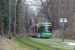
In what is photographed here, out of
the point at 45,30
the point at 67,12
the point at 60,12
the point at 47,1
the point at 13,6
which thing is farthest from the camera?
the point at 13,6

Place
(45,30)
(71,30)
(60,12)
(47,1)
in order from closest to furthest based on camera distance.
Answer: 1. (71,30)
2. (45,30)
3. (60,12)
4. (47,1)

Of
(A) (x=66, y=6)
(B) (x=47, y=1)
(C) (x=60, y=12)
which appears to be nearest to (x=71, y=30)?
(A) (x=66, y=6)

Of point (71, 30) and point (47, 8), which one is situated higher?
point (47, 8)

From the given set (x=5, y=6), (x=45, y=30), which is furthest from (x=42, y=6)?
(x=45, y=30)

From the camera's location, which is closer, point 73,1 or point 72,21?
point 72,21

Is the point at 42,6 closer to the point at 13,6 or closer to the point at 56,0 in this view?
the point at 56,0

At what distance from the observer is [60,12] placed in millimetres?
43875

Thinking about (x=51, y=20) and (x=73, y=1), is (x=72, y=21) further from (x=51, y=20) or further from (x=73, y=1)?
(x=51, y=20)

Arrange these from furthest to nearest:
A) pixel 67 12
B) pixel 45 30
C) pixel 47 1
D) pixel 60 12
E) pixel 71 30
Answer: pixel 47 1
pixel 60 12
pixel 67 12
pixel 45 30
pixel 71 30

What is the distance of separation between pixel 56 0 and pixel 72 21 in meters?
16.2

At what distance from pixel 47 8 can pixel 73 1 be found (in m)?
11.9

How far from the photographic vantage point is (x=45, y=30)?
33250mm

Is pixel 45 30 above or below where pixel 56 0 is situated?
below

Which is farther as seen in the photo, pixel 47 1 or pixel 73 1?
pixel 47 1
